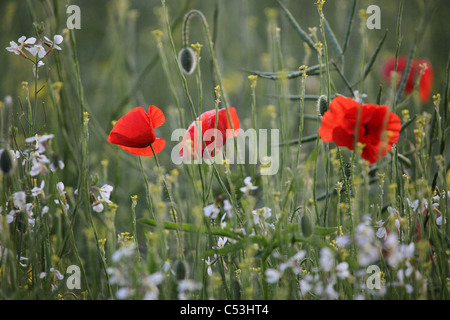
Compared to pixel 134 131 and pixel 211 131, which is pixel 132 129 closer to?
pixel 134 131

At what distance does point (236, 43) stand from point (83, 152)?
1.94m

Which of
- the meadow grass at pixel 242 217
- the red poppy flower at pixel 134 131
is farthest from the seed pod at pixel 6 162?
the red poppy flower at pixel 134 131

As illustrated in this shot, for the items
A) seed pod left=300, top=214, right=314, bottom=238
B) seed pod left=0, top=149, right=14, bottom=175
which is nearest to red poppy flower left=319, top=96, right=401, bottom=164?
seed pod left=300, top=214, right=314, bottom=238

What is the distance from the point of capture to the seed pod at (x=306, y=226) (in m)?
0.69

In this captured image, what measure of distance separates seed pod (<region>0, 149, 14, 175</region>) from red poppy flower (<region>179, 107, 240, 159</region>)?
0.25 m

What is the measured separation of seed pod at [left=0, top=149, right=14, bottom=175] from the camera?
2.32ft

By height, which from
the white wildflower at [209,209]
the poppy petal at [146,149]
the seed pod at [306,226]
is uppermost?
the poppy petal at [146,149]

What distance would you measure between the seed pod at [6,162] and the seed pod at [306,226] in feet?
1.30

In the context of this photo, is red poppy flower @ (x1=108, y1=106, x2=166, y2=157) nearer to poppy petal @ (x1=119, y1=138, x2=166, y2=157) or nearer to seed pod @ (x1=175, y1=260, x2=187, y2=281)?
poppy petal @ (x1=119, y1=138, x2=166, y2=157)

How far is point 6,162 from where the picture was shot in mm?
710

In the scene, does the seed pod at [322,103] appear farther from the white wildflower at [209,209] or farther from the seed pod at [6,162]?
the seed pod at [6,162]

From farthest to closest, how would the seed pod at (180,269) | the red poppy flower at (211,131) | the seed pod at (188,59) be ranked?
the seed pod at (188,59), the red poppy flower at (211,131), the seed pod at (180,269)

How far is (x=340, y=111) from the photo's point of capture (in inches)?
30.3
